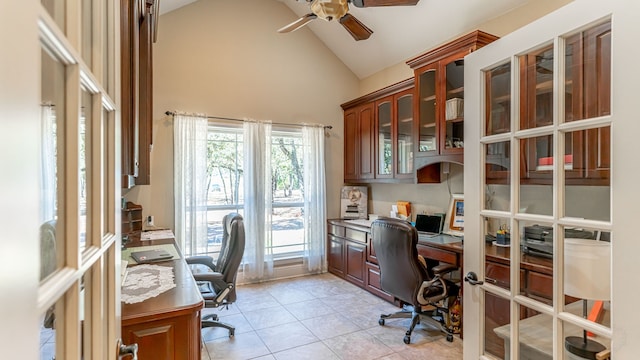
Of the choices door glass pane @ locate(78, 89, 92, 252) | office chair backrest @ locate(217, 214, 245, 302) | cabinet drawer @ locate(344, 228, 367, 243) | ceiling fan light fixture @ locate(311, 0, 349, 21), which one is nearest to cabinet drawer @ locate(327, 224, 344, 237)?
cabinet drawer @ locate(344, 228, 367, 243)

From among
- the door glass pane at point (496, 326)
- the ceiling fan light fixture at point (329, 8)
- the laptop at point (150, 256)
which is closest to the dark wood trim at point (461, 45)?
the ceiling fan light fixture at point (329, 8)

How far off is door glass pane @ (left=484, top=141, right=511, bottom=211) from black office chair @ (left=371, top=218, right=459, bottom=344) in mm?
1052

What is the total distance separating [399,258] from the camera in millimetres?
2664

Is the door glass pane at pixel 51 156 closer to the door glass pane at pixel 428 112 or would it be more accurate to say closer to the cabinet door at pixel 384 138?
the door glass pane at pixel 428 112

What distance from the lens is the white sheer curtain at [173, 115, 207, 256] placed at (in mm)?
3744

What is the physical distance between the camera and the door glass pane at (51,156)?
1.44 feet

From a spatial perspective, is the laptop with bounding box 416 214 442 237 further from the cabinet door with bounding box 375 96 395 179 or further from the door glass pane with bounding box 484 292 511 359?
the door glass pane with bounding box 484 292 511 359

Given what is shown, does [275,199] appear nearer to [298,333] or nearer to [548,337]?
[298,333]

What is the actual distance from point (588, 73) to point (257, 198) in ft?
11.8

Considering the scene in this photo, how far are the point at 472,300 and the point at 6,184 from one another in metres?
1.84

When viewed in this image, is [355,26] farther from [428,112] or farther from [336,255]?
[336,255]

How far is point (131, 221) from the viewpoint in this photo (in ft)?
11.0

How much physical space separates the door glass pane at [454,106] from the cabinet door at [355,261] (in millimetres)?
1736

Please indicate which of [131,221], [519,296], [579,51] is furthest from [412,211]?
[131,221]
